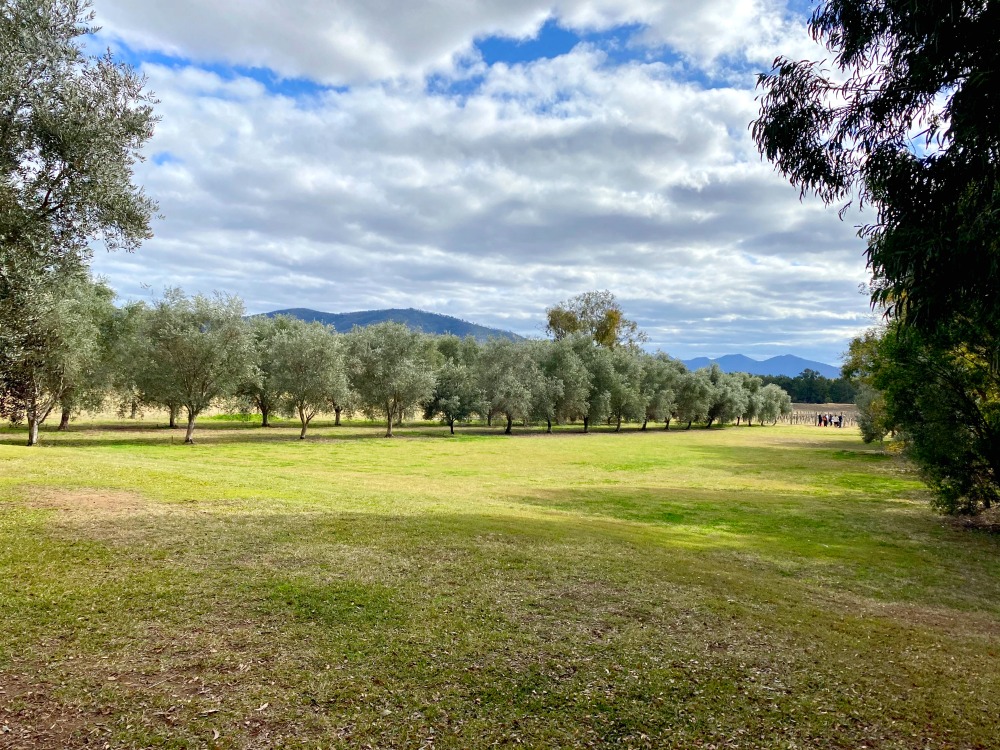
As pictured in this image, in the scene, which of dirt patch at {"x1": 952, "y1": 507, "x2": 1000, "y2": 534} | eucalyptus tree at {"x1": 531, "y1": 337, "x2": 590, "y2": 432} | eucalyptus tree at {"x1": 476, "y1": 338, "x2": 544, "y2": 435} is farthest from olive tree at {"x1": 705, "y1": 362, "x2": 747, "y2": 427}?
dirt patch at {"x1": 952, "y1": 507, "x2": 1000, "y2": 534}

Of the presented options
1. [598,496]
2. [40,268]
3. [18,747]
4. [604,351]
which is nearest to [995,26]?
[18,747]

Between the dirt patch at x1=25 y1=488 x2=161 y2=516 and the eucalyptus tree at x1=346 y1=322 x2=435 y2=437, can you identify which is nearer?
the dirt patch at x1=25 y1=488 x2=161 y2=516

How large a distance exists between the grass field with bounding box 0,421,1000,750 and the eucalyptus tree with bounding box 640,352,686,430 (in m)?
76.1

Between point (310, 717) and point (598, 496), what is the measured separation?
22012mm

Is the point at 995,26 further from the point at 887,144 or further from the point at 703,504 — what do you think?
the point at 703,504

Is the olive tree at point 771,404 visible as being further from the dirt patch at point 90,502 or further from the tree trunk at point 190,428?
the dirt patch at point 90,502

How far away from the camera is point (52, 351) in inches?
560

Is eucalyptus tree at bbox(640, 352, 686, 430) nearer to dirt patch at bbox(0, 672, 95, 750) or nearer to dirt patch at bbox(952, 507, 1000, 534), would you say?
dirt patch at bbox(952, 507, 1000, 534)

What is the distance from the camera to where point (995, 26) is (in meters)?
9.87

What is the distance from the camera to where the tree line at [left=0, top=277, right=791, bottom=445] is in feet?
144

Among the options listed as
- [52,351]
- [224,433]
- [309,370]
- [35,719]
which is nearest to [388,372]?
[309,370]

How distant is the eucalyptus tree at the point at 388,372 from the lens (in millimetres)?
64438

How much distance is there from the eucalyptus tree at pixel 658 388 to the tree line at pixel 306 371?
237 mm

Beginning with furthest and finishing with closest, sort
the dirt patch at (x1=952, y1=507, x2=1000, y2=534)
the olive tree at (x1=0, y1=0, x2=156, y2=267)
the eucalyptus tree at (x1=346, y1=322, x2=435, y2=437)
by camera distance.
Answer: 1. the eucalyptus tree at (x1=346, y1=322, x2=435, y2=437)
2. the dirt patch at (x1=952, y1=507, x2=1000, y2=534)
3. the olive tree at (x1=0, y1=0, x2=156, y2=267)
